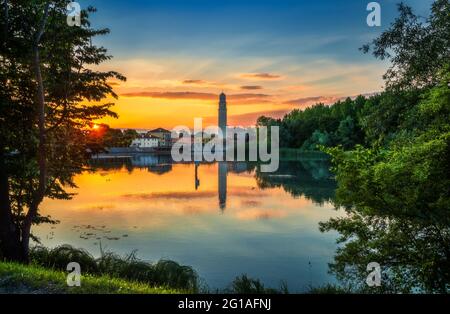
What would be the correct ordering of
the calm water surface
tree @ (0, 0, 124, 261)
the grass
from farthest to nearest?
the calm water surface < tree @ (0, 0, 124, 261) < the grass

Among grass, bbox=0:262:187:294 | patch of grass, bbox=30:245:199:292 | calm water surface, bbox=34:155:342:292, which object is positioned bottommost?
calm water surface, bbox=34:155:342:292

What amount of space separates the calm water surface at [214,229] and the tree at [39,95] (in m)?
2.51

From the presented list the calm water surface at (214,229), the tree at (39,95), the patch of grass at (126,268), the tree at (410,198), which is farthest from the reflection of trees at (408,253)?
the tree at (39,95)

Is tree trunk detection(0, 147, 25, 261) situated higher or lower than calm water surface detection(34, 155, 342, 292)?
higher

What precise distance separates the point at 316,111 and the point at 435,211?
183 meters

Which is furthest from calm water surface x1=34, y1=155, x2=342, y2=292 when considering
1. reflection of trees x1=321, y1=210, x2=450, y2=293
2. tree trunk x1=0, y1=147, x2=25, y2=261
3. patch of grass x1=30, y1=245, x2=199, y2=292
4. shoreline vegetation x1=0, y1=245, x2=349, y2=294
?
reflection of trees x1=321, y1=210, x2=450, y2=293

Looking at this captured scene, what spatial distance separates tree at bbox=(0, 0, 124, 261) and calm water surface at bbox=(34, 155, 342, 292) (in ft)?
8.25

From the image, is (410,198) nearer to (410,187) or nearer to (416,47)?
(410,187)

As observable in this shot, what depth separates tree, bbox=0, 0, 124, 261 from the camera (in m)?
14.5

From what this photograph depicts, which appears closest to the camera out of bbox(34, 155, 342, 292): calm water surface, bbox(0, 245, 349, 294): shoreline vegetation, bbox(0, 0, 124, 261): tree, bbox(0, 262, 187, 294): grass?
bbox(0, 262, 187, 294): grass

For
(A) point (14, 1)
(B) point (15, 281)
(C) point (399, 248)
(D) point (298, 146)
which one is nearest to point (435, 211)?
(C) point (399, 248)

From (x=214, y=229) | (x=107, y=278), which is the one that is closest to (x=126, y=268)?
(x=107, y=278)

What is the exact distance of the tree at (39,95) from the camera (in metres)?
14.5

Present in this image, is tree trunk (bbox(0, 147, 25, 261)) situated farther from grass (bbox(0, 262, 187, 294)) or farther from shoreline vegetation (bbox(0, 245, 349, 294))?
grass (bbox(0, 262, 187, 294))
